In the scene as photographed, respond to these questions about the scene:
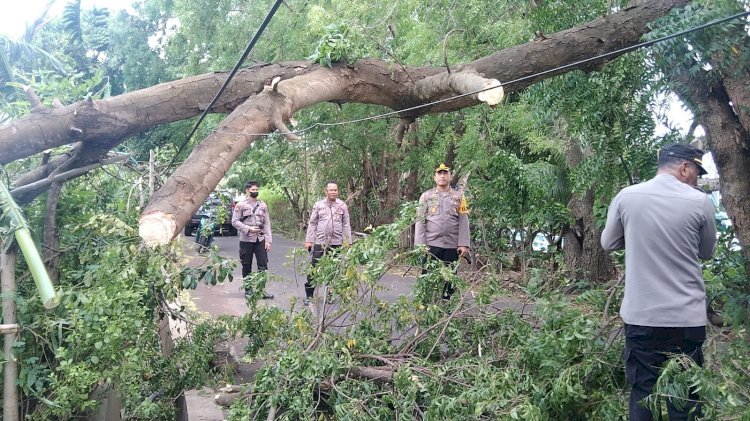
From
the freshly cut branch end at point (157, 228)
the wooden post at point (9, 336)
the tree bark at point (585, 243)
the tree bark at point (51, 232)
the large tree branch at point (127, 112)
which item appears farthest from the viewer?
the tree bark at point (585, 243)

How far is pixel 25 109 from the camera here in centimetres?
582

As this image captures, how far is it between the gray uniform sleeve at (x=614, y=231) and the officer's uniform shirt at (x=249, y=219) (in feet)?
21.3

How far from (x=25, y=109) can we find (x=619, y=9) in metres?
5.85

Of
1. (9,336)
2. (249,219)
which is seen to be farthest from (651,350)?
(249,219)

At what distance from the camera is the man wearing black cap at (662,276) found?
3822 mm

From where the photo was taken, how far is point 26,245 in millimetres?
4375

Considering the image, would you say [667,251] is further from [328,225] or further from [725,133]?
[328,225]

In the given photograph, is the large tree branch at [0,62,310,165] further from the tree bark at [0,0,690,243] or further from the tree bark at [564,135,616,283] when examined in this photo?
the tree bark at [564,135,616,283]

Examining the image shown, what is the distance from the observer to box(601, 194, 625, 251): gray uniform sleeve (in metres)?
4.04

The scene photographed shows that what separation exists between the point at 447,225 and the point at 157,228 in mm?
3798

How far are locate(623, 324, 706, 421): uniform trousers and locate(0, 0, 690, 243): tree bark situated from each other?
273 cm

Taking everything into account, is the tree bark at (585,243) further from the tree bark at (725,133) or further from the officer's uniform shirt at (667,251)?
the officer's uniform shirt at (667,251)

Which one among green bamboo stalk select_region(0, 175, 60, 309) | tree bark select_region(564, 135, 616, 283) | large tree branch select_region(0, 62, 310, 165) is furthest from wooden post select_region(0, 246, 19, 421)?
tree bark select_region(564, 135, 616, 283)

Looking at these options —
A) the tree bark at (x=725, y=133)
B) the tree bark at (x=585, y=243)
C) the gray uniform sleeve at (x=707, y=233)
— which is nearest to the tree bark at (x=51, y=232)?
the gray uniform sleeve at (x=707, y=233)
